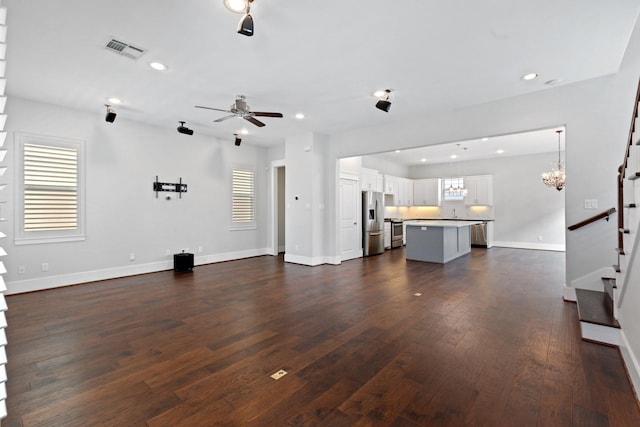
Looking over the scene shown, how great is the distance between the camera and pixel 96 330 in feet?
10.5

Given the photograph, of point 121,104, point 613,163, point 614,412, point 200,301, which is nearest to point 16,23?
point 121,104

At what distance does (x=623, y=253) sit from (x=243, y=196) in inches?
273

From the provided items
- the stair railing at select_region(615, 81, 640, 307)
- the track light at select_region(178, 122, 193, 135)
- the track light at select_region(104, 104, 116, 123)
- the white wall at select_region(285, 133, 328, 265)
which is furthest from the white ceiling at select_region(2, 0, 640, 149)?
the white wall at select_region(285, 133, 328, 265)

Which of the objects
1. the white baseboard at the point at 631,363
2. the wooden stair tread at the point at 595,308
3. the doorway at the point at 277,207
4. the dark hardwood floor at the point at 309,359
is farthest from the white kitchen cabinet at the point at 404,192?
the white baseboard at the point at 631,363

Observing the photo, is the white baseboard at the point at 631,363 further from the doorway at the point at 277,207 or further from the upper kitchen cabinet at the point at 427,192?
the upper kitchen cabinet at the point at 427,192

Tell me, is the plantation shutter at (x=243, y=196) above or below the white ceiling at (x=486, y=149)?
below

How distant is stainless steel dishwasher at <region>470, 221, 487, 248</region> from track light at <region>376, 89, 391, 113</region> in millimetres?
6763

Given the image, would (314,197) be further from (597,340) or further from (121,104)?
(597,340)

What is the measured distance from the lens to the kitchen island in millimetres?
6945

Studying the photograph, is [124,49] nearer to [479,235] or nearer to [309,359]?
[309,359]

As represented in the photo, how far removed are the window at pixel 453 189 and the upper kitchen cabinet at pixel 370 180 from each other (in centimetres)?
278

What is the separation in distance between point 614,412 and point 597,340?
46.9 inches

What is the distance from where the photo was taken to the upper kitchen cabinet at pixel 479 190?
10.1 m

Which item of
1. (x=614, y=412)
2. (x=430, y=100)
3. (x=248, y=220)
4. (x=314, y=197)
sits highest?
(x=430, y=100)
